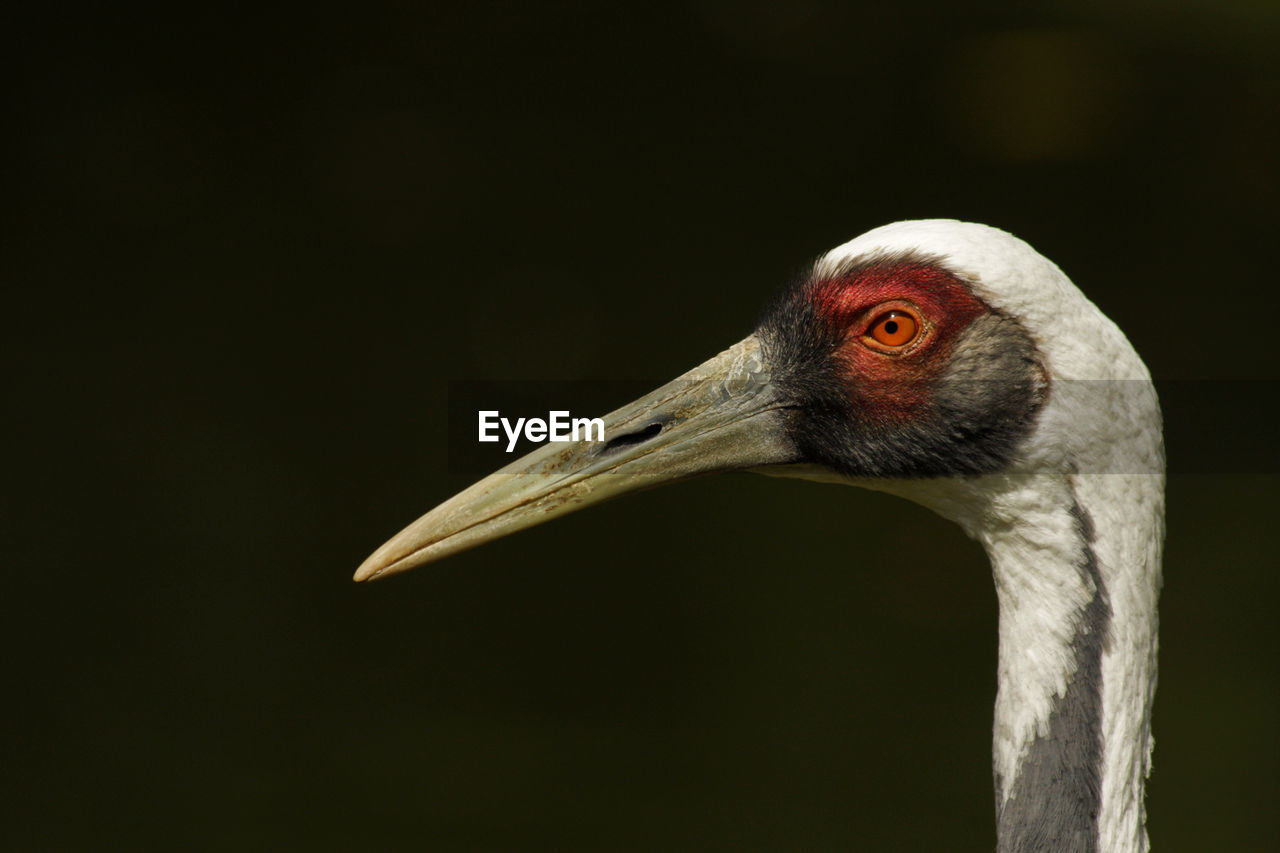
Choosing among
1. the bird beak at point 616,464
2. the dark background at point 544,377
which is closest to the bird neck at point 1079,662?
the bird beak at point 616,464

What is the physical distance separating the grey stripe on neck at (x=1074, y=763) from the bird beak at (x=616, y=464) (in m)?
0.58

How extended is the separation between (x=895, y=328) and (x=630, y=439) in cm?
50

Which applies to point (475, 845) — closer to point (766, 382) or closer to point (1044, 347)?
point (766, 382)

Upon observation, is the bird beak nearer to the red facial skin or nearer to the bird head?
the bird head

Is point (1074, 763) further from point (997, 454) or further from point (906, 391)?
point (906, 391)

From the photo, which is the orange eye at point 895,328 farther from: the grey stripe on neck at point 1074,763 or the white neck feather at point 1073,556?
the grey stripe on neck at point 1074,763

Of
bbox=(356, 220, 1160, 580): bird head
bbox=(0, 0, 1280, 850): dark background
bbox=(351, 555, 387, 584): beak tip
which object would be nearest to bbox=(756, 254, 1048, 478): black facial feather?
bbox=(356, 220, 1160, 580): bird head

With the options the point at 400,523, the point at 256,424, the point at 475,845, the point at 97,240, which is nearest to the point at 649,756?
the point at 475,845

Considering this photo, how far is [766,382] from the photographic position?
231 cm

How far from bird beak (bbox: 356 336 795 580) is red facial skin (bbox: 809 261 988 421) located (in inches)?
6.5

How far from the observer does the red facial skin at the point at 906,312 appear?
2152 mm

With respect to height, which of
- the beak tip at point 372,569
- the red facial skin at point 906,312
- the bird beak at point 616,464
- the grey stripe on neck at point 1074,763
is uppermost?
the red facial skin at point 906,312

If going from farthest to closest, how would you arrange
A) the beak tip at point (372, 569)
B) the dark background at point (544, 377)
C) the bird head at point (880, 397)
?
the dark background at point (544, 377)
the beak tip at point (372, 569)
the bird head at point (880, 397)

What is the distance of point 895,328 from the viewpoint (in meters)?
2.20
